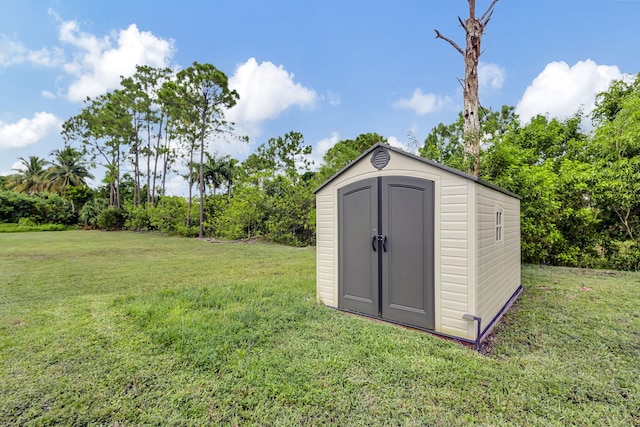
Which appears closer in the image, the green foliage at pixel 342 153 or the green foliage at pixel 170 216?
the green foliage at pixel 342 153

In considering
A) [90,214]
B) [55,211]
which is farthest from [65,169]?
[90,214]

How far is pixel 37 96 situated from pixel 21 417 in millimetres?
15683

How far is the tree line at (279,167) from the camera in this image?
18.8 ft

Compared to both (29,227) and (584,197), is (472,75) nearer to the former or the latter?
(584,197)

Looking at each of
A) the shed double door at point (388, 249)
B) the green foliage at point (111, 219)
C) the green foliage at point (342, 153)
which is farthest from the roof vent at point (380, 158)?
the green foliage at point (111, 219)

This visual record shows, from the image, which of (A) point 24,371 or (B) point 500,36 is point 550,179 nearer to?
(B) point 500,36

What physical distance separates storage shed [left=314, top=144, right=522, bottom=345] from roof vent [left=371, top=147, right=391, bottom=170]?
0.03 feet

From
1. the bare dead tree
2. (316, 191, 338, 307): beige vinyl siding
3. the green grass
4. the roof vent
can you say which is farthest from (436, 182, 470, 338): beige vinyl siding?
the green grass

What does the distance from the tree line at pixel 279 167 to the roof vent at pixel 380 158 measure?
3535 millimetres

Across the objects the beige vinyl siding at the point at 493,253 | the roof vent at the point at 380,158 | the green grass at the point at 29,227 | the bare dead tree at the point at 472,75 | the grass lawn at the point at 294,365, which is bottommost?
the grass lawn at the point at 294,365

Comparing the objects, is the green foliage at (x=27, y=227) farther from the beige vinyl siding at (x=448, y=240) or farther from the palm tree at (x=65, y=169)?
the beige vinyl siding at (x=448, y=240)

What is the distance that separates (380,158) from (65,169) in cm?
3405

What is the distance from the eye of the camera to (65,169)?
26.1 meters

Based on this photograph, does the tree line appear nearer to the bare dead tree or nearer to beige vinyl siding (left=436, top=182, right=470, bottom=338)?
the bare dead tree
